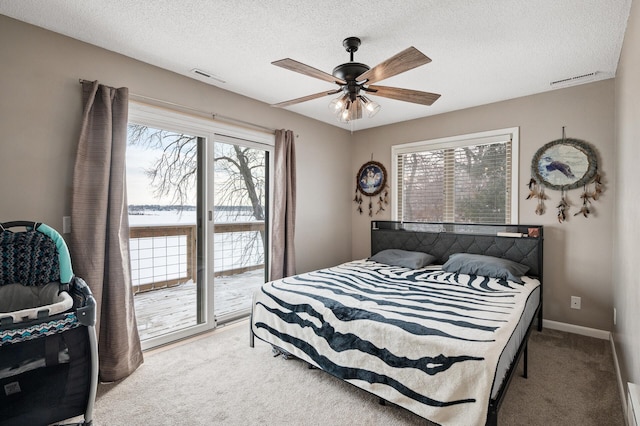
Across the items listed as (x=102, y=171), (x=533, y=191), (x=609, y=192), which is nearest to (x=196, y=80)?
(x=102, y=171)

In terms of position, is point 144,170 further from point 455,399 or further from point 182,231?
point 455,399

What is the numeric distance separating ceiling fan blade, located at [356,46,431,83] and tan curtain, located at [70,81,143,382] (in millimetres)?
1894

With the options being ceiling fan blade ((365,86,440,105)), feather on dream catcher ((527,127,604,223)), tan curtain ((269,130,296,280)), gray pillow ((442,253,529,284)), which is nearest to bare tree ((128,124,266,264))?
tan curtain ((269,130,296,280))

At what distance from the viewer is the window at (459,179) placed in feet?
11.9

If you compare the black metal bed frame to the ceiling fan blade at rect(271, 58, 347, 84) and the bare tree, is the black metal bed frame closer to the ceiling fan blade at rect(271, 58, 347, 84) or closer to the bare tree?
the bare tree

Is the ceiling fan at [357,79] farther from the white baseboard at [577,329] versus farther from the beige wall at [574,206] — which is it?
the white baseboard at [577,329]

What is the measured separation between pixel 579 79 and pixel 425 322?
9.24 ft

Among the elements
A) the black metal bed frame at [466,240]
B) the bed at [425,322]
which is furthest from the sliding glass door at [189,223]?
the black metal bed frame at [466,240]

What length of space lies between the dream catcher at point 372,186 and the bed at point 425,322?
1180 millimetres

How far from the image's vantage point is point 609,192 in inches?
118

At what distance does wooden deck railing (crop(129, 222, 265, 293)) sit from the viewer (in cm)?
287

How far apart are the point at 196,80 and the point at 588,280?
4302 millimetres

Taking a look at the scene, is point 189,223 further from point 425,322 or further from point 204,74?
point 425,322

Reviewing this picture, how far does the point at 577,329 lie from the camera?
10.4 ft
